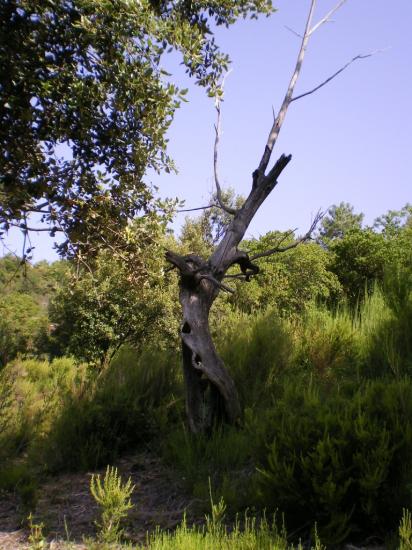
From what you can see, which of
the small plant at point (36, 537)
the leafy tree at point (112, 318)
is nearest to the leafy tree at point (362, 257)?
the leafy tree at point (112, 318)

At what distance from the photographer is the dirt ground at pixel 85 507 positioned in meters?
4.38

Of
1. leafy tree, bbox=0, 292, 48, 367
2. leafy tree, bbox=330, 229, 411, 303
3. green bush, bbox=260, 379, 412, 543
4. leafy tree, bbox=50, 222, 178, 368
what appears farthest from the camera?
leafy tree, bbox=0, 292, 48, 367

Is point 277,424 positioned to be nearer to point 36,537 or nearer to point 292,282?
point 36,537

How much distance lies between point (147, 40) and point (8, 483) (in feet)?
14.8

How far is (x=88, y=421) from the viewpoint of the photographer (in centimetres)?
620

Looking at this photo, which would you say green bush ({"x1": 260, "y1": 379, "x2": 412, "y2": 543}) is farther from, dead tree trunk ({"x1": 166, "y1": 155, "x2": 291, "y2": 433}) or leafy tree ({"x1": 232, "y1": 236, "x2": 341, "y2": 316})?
leafy tree ({"x1": 232, "y1": 236, "x2": 341, "y2": 316})

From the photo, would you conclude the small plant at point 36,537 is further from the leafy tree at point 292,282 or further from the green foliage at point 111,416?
the leafy tree at point 292,282

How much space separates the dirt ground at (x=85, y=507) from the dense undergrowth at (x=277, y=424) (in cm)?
18

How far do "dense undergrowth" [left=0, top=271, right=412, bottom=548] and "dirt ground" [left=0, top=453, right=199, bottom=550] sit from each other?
0.18 m

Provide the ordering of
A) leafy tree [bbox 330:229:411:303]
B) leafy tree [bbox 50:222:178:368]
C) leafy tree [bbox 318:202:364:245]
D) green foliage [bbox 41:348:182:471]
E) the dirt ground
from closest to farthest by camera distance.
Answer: the dirt ground → green foliage [bbox 41:348:182:471] → leafy tree [bbox 330:229:411:303] → leafy tree [bbox 50:222:178:368] → leafy tree [bbox 318:202:364:245]

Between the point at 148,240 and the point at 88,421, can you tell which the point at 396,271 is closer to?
the point at 148,240

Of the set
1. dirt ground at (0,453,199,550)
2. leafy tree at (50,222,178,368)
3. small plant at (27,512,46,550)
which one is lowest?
dirt ground at (0,453,199,550)

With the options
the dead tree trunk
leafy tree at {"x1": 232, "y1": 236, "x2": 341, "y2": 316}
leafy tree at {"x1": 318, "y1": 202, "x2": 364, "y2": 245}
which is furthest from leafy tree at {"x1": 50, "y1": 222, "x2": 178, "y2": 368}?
leafy tree at {"x1": 318, "y1": 202, "x2": 364, "y2": 245}

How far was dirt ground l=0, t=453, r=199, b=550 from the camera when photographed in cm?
438
